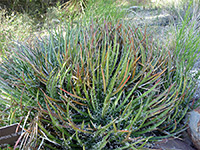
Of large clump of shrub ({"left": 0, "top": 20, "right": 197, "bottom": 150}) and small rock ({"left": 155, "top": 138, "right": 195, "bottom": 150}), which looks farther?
small rock ({"left": 155, "top": 138, "right": 195, "bottom": 150})

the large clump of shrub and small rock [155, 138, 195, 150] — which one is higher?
the large clump of shrub

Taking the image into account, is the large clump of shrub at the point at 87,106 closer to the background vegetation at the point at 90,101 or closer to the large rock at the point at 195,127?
the background vegetation at the point at 90,101

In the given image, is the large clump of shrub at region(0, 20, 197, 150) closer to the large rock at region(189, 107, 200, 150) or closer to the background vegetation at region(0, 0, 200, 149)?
the background vegetation at region(0, 0, 200, 149)

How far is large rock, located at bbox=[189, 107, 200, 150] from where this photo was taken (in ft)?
4.93

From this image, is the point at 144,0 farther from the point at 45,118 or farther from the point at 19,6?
the point at 45,118

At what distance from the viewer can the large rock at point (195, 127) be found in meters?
1.50

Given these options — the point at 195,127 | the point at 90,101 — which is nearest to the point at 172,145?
the point at 195,127

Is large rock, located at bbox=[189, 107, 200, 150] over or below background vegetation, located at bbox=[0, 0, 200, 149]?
below

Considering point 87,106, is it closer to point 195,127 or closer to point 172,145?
point 172,145

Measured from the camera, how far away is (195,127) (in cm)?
152

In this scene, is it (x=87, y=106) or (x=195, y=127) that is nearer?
(x=87, y=106)

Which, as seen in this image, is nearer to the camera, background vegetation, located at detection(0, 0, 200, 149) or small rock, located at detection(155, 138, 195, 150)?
background vegetation, located at detection(0, 0, 200, 149)

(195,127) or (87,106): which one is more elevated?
(87,106)

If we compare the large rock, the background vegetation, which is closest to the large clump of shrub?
the background vegetation
